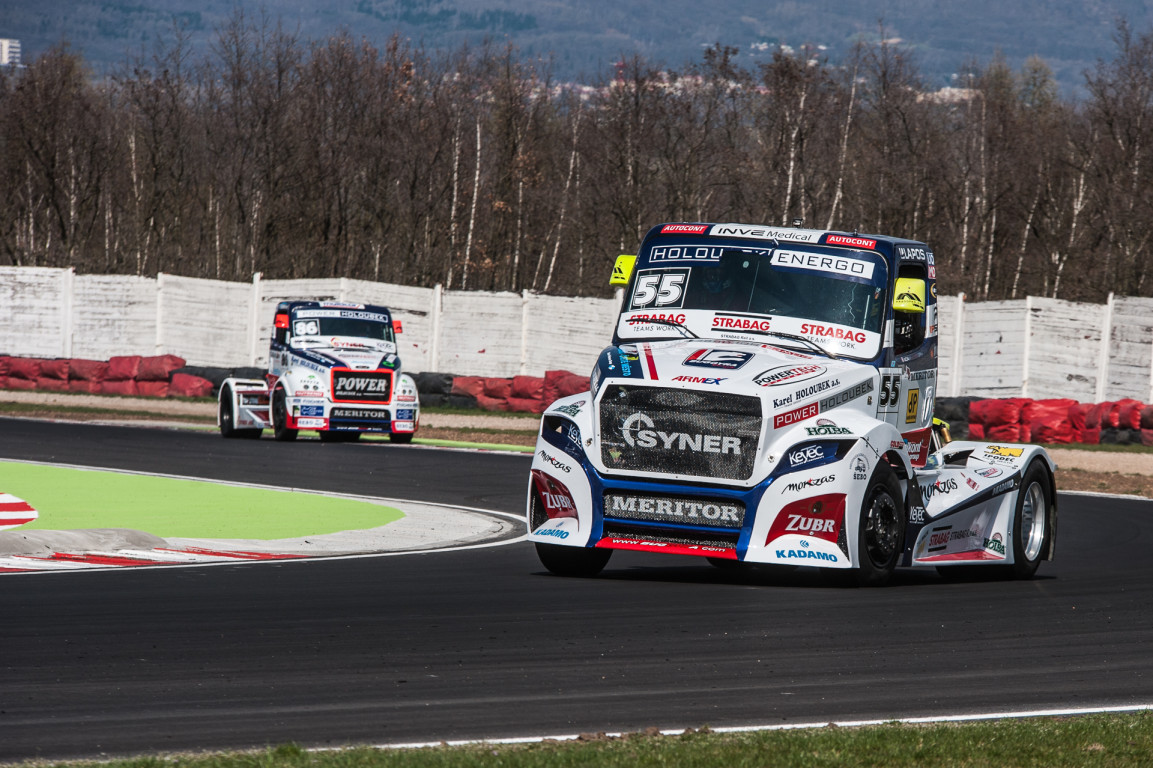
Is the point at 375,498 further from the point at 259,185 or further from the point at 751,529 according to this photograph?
the point at 259,185

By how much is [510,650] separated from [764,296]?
4.45 metres

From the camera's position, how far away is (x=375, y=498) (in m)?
17.5

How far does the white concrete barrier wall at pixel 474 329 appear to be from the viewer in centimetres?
2897

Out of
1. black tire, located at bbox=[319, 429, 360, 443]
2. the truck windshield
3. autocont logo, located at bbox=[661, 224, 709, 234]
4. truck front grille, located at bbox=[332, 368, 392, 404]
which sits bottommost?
black tire, located at bbox=[319, 429, 360, 443]

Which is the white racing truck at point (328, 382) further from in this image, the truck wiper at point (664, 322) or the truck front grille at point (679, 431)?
the truck front grille at point (679, 431)

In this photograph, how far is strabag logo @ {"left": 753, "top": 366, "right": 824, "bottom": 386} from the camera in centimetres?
1044

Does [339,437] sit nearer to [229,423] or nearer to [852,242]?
[229,423]

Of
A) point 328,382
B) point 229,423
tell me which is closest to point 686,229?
point 328,382

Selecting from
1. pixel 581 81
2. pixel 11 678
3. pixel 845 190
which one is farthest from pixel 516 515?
pixel 581 81

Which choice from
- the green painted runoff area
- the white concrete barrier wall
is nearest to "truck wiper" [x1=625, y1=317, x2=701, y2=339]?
the green painted runoff area

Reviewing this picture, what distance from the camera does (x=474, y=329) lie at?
115 feet

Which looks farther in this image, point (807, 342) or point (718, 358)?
point (807, 342)

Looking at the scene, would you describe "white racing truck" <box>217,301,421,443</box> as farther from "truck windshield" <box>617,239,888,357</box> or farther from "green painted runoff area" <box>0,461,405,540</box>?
"truck windshield" <box>617,239,888,357</box>

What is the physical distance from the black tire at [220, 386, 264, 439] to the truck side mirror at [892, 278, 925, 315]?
17033mm
